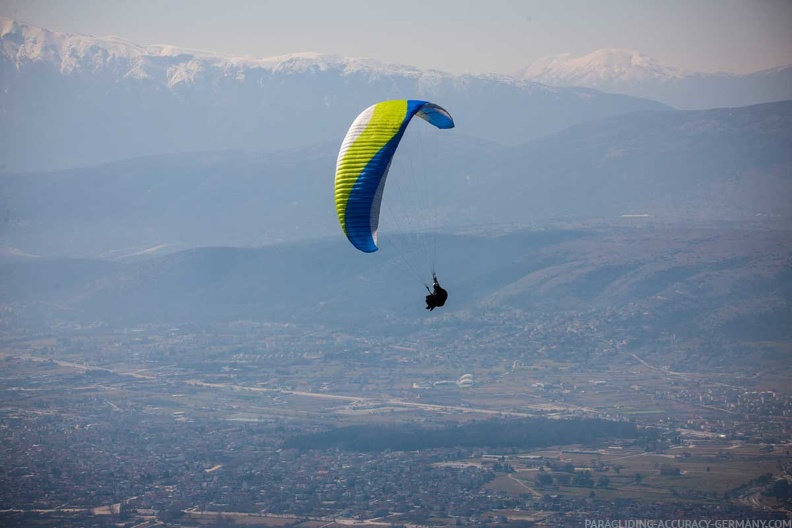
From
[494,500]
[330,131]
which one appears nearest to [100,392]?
[494,500]

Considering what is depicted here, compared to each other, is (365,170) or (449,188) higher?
(449,188)

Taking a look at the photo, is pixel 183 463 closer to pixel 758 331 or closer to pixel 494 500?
pixel 494 500

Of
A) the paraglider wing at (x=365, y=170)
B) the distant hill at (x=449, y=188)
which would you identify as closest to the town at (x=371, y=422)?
the paraglider wing at (x=365, y=170)

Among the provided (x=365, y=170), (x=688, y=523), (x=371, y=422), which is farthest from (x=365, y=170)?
(x=371, y=422)

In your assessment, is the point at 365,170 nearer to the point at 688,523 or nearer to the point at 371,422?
the point at 688,523

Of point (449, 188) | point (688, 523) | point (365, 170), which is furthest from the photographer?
point (449, 188)

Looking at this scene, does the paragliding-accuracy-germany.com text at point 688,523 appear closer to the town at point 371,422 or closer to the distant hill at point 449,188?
the town at point 371,422
